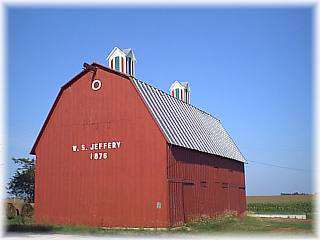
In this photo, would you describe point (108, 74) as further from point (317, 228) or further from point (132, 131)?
point (317, 228)

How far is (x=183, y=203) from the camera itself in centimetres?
2519

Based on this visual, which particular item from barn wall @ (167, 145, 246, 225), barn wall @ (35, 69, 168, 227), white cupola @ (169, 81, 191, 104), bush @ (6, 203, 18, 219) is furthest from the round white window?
white cupola @ (169, 81, 191, 104)

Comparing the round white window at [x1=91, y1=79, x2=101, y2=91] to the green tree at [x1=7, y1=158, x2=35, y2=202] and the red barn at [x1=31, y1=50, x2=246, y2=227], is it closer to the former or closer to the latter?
the red barn at [x1=31, y1=50, x2=246, y2=227]

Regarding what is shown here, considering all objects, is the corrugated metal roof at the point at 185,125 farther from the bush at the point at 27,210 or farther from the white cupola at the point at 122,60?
the bush at the point at 27,210

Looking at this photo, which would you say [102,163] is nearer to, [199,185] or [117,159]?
[117,159]

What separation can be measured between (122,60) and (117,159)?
6.94 meters

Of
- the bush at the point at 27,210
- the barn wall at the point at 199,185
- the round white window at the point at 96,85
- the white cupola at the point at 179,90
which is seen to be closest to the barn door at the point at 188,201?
the barn wall at the point at 199,185

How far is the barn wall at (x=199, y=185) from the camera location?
24411mm

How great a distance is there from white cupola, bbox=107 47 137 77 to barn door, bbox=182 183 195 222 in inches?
313

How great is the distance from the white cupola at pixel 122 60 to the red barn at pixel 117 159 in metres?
2.03

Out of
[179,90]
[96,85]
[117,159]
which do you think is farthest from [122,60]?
[179,90]

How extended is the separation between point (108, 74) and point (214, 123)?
1652cm

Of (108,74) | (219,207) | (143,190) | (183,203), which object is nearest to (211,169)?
(219,207)

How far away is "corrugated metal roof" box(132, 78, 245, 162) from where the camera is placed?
84.0 feet
